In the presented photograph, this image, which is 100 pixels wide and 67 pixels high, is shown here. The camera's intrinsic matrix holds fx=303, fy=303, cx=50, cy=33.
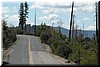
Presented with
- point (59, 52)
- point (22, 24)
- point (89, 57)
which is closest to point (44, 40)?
point (59, 52)

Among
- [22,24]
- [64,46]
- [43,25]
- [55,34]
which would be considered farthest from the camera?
[22,24]

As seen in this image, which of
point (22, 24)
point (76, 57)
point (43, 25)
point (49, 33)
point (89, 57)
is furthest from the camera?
point (22, 24)

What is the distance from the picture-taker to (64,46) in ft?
119

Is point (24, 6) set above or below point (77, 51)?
above

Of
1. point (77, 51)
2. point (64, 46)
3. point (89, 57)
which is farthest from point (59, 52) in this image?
point (89, 57)

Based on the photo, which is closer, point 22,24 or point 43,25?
point 43,25

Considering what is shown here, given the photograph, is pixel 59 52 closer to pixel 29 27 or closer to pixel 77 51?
pixel 77 51

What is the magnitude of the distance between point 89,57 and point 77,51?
5145 millimetres

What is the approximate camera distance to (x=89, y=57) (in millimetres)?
25953

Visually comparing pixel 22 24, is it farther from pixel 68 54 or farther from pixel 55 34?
pixel 68 54

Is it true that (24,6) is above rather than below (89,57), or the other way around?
above

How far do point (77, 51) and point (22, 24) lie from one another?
8101cm

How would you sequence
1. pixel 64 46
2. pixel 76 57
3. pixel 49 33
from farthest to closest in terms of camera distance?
1. pixel 49 33
2. pixel 64 46
3. pixel 76 57

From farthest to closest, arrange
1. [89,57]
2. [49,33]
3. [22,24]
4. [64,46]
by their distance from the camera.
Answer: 1. [22,24]
2. [49,33]
3. [64,46]
4. [89,57]
